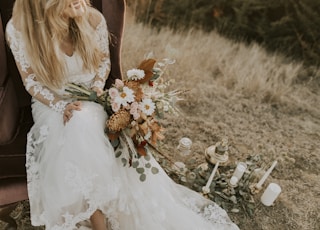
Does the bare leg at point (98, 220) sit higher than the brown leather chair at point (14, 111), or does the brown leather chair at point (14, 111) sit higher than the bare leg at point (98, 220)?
the brown leather chair at point (14, 111)

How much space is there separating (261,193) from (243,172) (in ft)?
0.86

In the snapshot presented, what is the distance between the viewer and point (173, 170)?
240cm

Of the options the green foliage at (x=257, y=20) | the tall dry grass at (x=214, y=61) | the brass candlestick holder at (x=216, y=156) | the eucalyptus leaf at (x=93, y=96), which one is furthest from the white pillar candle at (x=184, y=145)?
the green foliage at (x=257, y=20)

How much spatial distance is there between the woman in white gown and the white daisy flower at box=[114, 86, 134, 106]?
171 mm

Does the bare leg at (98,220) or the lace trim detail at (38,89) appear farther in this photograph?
the lace trim detail at (38,89)

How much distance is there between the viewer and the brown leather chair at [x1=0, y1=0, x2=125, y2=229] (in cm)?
172

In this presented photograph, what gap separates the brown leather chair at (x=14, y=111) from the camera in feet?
5.65

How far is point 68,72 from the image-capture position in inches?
72.4

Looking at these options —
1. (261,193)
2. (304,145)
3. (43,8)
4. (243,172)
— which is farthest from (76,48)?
(304,145)

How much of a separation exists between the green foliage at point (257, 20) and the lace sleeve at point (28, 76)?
2214 mm

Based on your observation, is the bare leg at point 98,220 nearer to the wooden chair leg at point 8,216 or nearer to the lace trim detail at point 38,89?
the wooden chair leg at point 8,216

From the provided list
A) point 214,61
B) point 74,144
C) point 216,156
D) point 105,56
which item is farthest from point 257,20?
point 74,144

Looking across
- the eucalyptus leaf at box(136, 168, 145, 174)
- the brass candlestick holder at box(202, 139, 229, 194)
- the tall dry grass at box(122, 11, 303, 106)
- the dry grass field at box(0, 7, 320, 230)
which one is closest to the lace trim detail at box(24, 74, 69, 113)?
the eucalyptus leaf at box(136, 168, 145, 174)

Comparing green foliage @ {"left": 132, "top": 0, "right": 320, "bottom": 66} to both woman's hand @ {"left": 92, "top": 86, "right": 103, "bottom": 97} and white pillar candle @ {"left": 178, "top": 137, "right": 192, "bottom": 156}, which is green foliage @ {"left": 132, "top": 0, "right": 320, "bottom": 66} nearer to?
white pillar candle @ {"left": 178, "top": 137, "right": 192, "bottom": 156}
